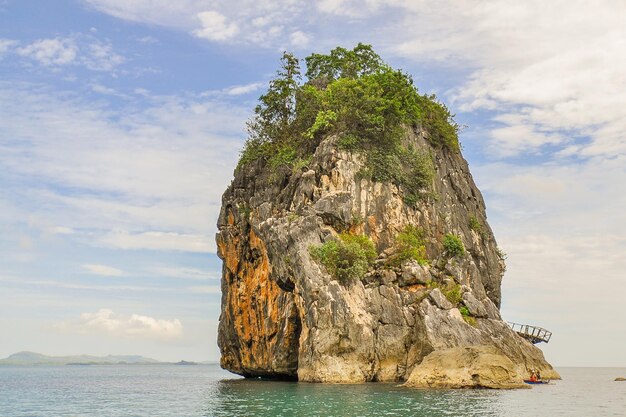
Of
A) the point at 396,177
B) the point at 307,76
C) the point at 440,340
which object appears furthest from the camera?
the point at 307,76

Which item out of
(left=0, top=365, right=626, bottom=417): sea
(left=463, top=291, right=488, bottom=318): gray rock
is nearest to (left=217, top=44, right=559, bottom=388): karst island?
(left=463, top=291, right=488, bottom=318): gray rock

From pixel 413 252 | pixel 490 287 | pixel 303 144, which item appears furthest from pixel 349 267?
pixel 490 287

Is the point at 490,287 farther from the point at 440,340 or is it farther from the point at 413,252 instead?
the point at 440,340

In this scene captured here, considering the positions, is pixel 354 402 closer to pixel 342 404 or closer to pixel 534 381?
→ pixel 342 404

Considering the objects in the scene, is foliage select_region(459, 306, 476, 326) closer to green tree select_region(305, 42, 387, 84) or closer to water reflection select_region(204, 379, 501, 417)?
water reflection select_region(204, 379, 501, 417)

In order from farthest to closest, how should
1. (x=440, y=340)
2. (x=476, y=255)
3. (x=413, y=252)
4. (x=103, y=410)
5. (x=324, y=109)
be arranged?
(x=476, y=255) → (x=324, y=109) → (x=413, y=252) → (x=440, y=340) → (x=103, y=410)

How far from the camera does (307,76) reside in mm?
71562

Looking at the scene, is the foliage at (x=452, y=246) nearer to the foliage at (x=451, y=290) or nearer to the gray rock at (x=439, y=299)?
the foliage at (x=451, y=290)

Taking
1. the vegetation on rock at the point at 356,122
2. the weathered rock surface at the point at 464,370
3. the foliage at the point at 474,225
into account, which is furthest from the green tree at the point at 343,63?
the weathered rock surface at the point at 464,370

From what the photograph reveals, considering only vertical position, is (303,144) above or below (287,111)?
below

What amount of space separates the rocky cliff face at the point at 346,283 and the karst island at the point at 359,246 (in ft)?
0.39

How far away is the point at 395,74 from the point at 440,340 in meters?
25.3

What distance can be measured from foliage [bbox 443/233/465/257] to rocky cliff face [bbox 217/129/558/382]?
532mm

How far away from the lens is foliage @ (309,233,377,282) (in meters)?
49.5
